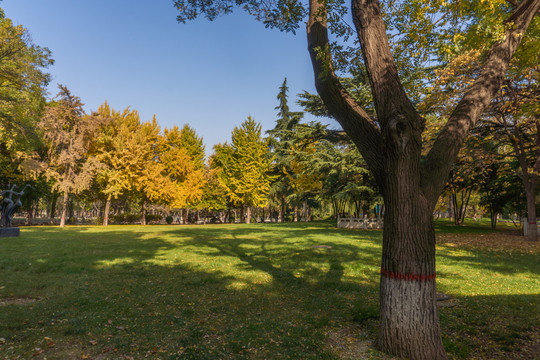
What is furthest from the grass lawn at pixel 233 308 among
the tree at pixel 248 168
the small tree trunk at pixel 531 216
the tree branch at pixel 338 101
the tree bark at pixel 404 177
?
the tree at pixel 248 168

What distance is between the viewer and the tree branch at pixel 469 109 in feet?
12.3

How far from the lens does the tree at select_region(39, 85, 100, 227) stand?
1011 inches

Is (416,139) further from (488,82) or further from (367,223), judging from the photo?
(367,223)

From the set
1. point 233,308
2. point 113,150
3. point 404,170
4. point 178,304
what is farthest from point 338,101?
point 113,150

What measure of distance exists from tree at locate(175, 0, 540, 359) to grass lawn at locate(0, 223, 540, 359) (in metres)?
0.52

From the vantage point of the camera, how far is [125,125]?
94.0ft

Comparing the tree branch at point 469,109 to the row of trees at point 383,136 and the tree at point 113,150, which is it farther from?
the tree at point 113,150

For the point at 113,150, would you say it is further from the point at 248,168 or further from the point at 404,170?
the point at 404,170

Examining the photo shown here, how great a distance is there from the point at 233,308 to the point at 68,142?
28651mm

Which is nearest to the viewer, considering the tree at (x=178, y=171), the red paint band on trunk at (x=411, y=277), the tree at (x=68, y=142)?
the red paint band on trunk at (x=411, y=277)

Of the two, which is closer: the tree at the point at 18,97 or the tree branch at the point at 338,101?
the tree branch at the point at 338,101

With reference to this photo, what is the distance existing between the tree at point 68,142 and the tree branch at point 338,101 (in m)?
27.6

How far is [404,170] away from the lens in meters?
3.66

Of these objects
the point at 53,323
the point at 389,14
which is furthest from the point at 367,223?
the point at 53,323
